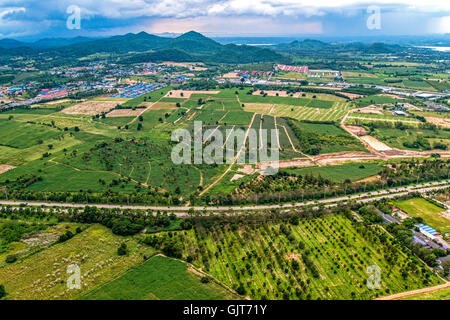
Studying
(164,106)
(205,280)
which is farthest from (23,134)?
(205,280)

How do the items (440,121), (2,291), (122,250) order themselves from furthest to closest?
(440,121)
(122,250)
(2,291)

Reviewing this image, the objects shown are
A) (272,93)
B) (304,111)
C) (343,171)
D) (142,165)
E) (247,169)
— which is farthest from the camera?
(272,93)

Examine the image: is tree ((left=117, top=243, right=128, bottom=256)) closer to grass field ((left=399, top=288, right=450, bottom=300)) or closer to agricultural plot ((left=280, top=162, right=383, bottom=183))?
grass field ((left=399, top=288, right=450, bottom=300))

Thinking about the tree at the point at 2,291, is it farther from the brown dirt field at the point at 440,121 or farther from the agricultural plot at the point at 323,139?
the brown dirt field at the point at 440,121

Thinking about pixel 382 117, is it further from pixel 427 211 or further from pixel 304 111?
pixel 427 211

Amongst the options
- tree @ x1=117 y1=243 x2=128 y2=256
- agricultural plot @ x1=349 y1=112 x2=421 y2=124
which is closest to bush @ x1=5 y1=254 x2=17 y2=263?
tree @ x1=117 y1=243 x2=128 y2=256
